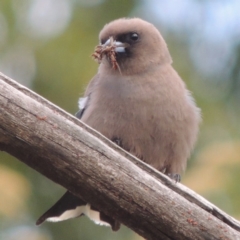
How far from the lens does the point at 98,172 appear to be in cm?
347

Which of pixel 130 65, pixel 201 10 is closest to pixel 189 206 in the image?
pixel 130 65

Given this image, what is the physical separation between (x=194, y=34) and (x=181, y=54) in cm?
43

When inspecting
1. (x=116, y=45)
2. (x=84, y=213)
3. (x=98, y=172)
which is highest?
(x=116, y=45)

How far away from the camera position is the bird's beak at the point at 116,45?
4886mm

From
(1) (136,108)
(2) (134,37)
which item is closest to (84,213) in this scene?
(1) (136,108)

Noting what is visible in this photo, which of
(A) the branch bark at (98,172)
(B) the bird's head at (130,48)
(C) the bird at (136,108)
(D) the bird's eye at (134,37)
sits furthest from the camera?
(D) the bird's eye at (134,37)

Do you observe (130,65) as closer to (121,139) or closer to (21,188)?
(121,139)

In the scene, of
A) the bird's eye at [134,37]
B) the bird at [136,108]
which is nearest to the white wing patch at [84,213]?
the bird at [136,108]

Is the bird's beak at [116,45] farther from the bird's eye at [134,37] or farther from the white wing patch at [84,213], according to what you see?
the white wing patch at [84,213]

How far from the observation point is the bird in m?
4.49

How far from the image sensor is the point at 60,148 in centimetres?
341

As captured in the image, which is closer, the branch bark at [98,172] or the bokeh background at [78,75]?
the branch bark at [98,172]

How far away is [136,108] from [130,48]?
640 millimetres

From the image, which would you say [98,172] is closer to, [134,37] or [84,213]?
[84,213]
